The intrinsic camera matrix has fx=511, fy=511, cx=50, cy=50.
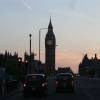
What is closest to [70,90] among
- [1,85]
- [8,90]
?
[8,90]

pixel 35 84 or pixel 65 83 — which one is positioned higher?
pixel 65 83

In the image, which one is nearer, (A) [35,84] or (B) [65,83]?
(A) [35,84]

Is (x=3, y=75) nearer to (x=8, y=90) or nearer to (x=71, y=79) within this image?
(x=8, y=90)

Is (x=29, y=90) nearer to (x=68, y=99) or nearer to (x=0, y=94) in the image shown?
(x=0, y=94)

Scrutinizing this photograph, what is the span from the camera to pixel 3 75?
122ft

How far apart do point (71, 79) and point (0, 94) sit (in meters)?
9.62

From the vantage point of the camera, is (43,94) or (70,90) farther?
(70,90)

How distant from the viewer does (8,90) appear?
4275cm

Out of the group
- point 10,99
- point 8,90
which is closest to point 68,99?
point 10,99

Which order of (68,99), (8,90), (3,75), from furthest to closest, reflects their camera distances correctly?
1. (8,90)
2. (3,75)
3. (68,99)

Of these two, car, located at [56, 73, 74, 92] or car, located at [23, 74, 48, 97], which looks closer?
car, located at [23, 74, 48, 97]

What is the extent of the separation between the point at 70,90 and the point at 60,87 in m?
1.05

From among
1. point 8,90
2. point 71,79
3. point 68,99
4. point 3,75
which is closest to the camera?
point 68,99

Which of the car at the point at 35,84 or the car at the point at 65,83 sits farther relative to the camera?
the car at the point at 65,83
